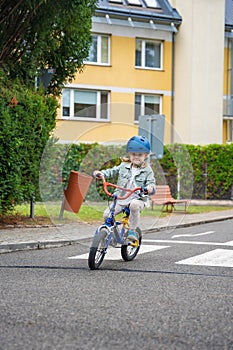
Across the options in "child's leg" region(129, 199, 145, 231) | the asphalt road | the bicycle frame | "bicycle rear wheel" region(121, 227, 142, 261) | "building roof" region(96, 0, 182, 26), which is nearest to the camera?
the asphalt road

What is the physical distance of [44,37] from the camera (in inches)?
589

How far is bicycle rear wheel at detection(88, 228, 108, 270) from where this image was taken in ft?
27.6

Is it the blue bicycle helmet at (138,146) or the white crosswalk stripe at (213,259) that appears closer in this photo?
the blue bicycle helmet at (138,146)

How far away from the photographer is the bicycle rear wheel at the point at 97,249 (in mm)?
8398

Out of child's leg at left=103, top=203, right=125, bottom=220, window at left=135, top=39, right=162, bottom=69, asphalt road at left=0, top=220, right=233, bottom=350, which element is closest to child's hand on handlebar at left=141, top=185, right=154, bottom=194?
child's leg at left=103, top=203, right=125, bottom=220

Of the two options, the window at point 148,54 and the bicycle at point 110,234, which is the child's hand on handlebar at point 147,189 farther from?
the window at point 148,54

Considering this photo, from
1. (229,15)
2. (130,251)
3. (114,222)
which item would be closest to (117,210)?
(114,222)

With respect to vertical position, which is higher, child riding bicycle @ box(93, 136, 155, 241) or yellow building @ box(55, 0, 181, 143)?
yellow building @ box(55, 0, 181, 143)

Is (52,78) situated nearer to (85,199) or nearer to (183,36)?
(85,199)

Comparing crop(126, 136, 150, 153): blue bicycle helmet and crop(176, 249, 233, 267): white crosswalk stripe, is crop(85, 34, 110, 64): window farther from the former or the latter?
crop(126, 136, 150, 153): blue bicycle helmet

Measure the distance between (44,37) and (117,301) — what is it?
961 cm

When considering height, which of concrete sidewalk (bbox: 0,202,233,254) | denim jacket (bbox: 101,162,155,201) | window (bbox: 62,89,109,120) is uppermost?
window (bbox: 62,89,109,120)

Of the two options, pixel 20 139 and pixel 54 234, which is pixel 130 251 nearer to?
pixel 54 234

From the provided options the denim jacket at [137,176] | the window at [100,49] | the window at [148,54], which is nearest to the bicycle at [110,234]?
the denim jacket at [137,176]
